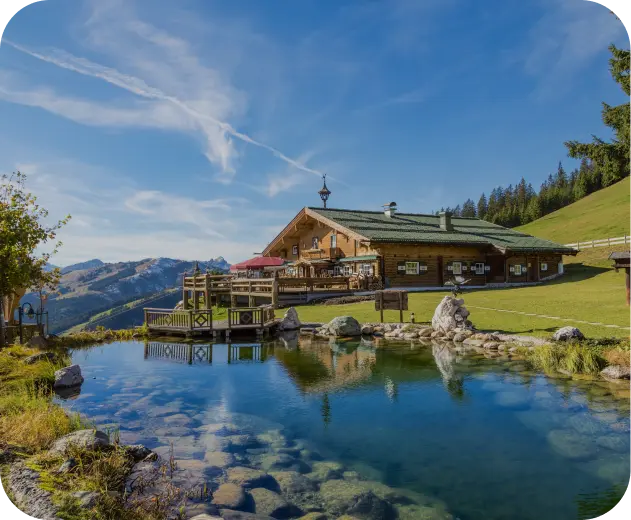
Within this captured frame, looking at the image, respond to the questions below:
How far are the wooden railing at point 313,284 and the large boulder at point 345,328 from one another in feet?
35.4

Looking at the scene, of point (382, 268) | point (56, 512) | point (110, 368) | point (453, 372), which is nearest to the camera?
point (56, 512)

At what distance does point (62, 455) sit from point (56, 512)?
5.59ft

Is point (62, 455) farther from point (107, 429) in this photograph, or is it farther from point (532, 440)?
point (532, 440)

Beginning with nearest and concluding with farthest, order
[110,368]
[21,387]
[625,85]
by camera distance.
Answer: [21,387] < [110,368] < [625,85]

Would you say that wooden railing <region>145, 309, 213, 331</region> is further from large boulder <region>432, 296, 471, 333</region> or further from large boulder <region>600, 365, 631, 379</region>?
large boulder <region>600, 365, 631, 379</region>

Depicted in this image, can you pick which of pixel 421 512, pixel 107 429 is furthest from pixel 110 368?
pixel 421 512

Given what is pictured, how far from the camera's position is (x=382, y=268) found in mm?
34188

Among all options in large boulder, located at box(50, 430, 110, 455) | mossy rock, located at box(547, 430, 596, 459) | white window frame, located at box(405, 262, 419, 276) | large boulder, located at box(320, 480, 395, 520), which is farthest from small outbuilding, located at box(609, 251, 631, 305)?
large boulder, located at box(50, 430, 110, 455)

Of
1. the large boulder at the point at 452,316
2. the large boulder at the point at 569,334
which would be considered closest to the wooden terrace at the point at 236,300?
the large boulder at the point at 452,316

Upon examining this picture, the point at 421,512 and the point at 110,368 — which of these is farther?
the point at 110,368

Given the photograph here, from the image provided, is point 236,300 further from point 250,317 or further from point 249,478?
point 249,478

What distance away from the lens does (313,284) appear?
105 ft

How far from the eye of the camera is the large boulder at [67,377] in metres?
12.3

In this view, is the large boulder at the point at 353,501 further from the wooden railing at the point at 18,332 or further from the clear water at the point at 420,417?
the wooden railing at the point at 18,332
